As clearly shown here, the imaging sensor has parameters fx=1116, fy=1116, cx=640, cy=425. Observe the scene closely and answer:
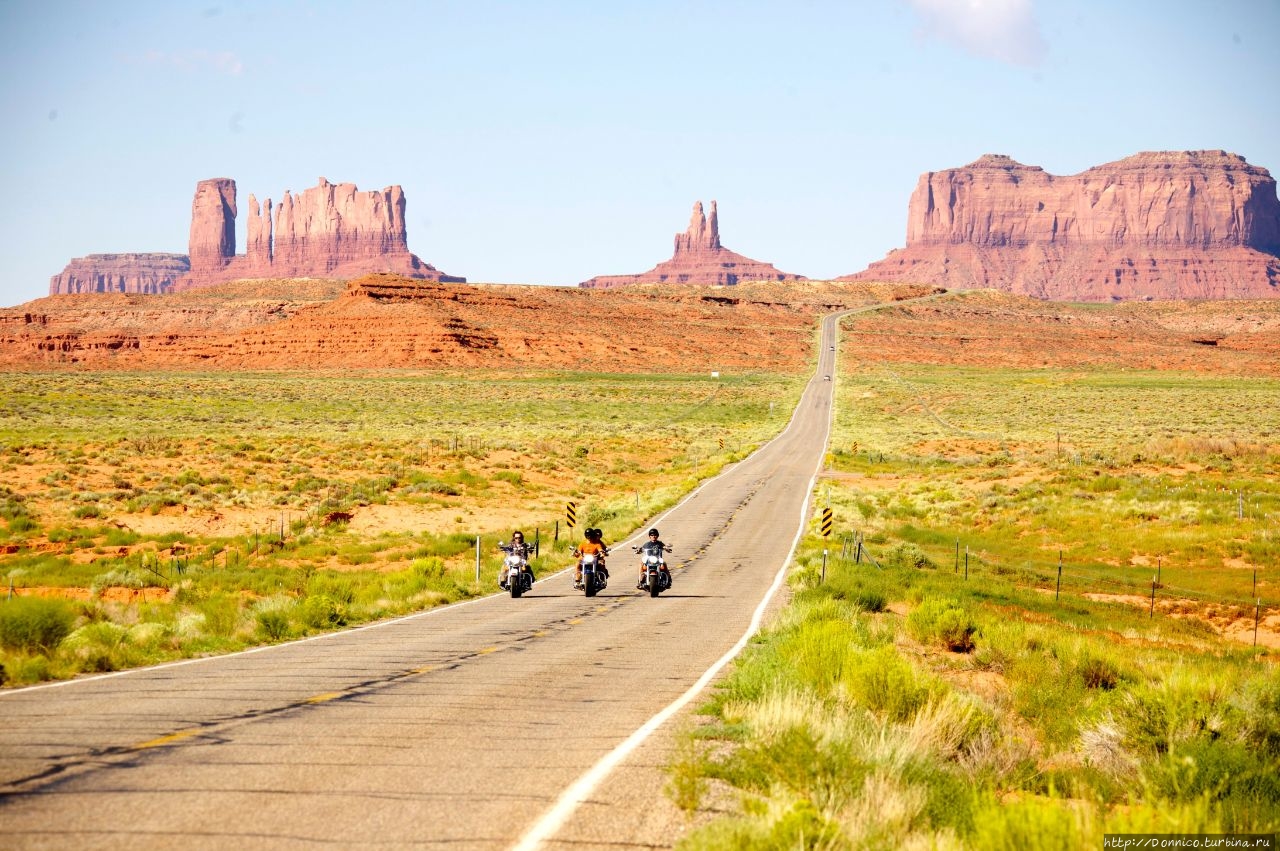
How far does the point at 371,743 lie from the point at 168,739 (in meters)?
1.58

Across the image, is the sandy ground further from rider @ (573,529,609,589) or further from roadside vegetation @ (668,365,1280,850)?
rider @ (573,529,609,589)

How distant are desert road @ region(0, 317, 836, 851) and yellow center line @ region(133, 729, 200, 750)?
15 millimetres

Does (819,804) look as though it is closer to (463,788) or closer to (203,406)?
(463,788)

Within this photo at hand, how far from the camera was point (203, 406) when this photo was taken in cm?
8706

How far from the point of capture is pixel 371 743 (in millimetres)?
8969

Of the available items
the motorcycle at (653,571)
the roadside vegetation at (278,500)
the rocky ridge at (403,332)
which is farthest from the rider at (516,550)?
the rocky ridge at (403,332)

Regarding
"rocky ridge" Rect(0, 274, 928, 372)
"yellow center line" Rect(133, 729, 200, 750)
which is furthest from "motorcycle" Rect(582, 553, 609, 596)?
"rocky ridge" Rect(0, 274, 928, 372)

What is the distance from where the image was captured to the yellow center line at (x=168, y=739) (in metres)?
8.55

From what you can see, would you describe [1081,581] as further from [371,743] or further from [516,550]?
[371,743]

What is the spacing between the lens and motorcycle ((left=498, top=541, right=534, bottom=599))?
23047mm

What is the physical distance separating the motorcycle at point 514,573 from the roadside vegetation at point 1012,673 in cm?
567

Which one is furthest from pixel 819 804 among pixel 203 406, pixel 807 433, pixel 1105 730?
pixel 203 406

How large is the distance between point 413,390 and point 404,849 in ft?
344

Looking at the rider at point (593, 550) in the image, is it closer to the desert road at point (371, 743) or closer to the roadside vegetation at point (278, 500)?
the roadside vegetation at point (278, 500)
